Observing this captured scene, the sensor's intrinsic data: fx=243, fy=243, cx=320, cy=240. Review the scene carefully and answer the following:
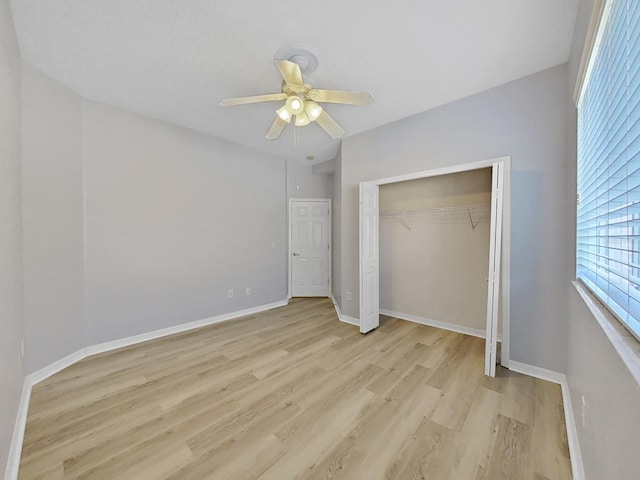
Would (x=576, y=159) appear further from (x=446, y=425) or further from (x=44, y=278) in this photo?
(x=44, y=278)

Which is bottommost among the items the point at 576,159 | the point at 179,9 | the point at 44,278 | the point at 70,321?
the point at 70,321

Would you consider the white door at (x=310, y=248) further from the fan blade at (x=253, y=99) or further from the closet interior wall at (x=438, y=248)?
the fan blade at (x=253, y=99)

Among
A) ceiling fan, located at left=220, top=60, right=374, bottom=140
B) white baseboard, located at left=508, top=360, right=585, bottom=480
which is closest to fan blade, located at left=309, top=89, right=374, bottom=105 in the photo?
ceiling fan, located at left=220, top=60, right=374, bottom=140

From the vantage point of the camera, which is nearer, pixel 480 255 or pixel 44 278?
pixel 44 278

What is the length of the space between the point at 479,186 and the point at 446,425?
8.58 ft

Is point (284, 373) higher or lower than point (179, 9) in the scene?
lower

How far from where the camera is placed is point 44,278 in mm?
2223

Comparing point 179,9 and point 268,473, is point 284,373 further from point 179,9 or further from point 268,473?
point 179,9

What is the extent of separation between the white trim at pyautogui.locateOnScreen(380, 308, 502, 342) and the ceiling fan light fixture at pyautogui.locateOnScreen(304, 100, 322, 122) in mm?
2991

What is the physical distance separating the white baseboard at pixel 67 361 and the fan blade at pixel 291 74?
2698 millimetres

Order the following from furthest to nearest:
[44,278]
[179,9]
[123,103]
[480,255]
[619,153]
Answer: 1. [480,255]
2. [123,103]
3. [44,278]
4. [179,9]
5. [619,153]

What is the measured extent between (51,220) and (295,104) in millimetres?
2524

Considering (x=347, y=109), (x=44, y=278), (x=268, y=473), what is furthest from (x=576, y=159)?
(x=44, y=278)

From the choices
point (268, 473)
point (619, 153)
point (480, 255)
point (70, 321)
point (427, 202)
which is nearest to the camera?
point (619, 153)
